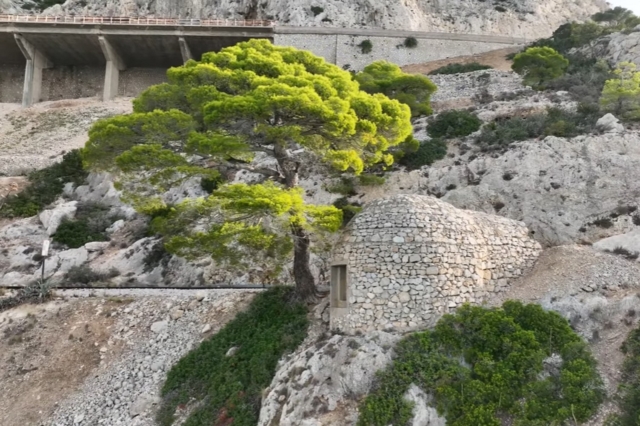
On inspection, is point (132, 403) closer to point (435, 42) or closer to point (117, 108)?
point (117, 108)

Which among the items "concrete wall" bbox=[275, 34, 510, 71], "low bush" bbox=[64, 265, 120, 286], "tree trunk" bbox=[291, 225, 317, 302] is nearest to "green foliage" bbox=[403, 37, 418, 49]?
"concrete wall" bbox=[275, 34, 510, 71]

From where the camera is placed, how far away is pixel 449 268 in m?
10.6

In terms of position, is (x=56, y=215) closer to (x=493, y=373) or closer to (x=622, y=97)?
(x=493, y=373)

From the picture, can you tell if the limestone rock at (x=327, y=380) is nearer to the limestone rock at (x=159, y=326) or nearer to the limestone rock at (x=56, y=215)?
the limestone rock at (x=159, y=326)

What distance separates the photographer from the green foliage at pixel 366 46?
3528 cm

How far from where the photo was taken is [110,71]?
35.1m

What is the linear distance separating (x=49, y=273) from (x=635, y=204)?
19.4 m

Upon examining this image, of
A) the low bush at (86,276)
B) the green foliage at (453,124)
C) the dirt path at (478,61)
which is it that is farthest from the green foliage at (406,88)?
the low bush at (86,276)

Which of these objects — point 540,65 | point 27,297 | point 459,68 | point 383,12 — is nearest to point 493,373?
point 27,297

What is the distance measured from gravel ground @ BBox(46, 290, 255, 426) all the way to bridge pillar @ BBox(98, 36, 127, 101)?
24.5 m

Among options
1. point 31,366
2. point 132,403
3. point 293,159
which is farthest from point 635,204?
point 31,366

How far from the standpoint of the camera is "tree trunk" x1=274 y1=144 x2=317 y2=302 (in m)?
12.3

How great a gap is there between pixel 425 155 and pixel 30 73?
97.7ft

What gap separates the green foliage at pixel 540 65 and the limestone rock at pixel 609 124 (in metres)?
8.30
